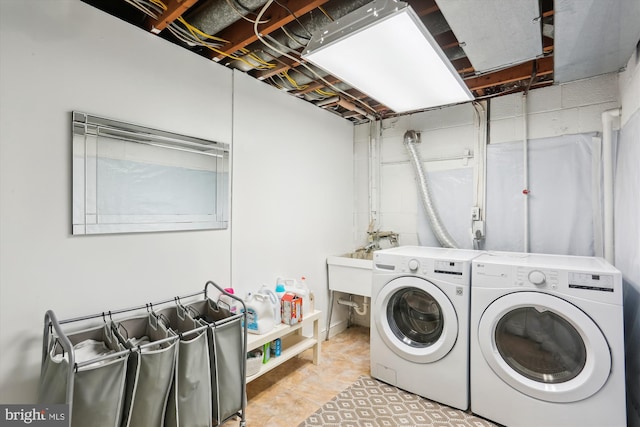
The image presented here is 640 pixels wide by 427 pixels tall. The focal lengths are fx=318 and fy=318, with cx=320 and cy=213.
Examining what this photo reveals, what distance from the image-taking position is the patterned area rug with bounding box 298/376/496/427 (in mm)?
1984

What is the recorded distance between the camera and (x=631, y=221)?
1889 mm

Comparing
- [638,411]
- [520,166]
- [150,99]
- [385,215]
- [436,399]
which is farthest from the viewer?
[385,215]

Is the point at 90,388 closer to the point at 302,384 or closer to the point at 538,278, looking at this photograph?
the point at 302,384

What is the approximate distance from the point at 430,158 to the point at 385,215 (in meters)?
0.77

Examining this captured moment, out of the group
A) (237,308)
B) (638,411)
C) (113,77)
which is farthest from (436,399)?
(113,77)

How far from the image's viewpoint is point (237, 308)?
7.44ft

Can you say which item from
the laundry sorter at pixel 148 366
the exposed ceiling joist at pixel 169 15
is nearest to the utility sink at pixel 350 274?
the laundry sorter at pixel 148 366

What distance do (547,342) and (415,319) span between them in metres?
0.83

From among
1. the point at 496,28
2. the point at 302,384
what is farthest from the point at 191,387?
the point at 496,28

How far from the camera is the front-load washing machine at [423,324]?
212cm

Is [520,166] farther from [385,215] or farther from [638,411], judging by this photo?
[638,411]

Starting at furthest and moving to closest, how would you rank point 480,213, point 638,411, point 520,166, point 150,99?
point 480,213 → point 520,166 → point 150,99 → point 638,411

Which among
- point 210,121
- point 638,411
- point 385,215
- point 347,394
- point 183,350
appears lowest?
point 347,394

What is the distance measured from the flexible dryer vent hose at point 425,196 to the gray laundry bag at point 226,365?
204 cm
